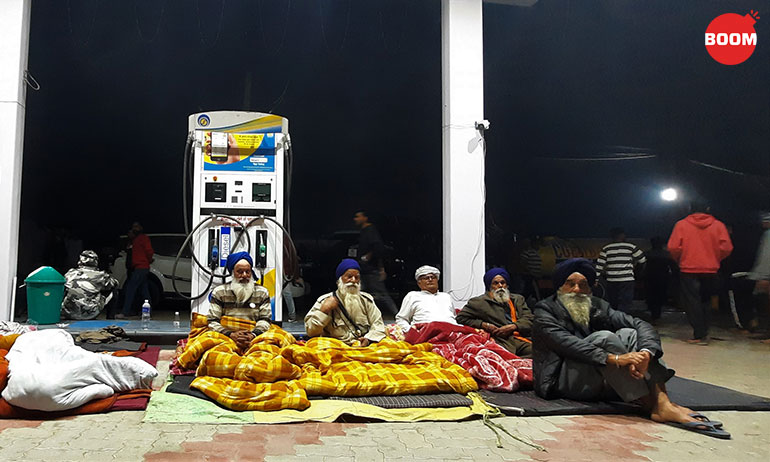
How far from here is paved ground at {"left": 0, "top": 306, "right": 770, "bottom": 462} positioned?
7.92 ft

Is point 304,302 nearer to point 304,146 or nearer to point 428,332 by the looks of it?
point 304,146

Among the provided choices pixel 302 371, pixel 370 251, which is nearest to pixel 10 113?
pixel 370 251

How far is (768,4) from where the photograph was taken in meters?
9.06

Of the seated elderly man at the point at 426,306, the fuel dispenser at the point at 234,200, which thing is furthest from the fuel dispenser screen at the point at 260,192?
the seated elderly man at the point at 426,306

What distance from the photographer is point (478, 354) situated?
153 inches

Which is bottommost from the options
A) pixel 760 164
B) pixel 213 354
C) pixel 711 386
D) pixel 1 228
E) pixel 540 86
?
pixel 711 386

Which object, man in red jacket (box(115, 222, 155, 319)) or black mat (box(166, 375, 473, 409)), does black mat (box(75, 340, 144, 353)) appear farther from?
man in red jacket (box(115, 222, 155, 319))

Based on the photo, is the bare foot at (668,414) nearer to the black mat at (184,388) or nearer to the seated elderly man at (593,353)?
the seated elderly man at (593,353)

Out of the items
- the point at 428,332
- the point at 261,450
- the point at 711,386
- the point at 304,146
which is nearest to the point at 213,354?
the point at 261,450

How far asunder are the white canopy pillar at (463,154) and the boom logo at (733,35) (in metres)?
4.93

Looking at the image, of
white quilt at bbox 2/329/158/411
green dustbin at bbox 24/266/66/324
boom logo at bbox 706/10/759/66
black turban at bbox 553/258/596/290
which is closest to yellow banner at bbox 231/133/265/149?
green dustbin at bbox 24/266/66/324

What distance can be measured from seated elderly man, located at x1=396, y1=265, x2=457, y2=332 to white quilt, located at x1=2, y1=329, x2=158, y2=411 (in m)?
2.21

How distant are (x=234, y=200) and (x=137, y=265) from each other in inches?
104

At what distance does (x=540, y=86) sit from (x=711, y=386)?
8.71m
